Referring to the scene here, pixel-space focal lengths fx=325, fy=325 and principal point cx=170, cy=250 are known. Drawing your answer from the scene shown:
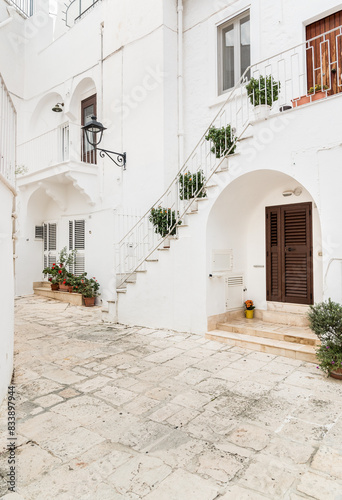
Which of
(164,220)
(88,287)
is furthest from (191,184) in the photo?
(88,287)

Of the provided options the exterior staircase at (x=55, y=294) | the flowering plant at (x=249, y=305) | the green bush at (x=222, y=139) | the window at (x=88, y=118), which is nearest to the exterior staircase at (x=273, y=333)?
the flowering plant at (x=249, y=305)

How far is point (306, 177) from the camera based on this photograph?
4.64 meters

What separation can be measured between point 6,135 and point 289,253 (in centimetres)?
495

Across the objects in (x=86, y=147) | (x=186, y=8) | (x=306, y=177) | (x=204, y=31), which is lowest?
(x=306, y=177)

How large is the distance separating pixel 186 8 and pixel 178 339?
7979 millimetres

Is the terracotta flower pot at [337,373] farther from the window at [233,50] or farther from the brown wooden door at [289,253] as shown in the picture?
the window at [233,50]

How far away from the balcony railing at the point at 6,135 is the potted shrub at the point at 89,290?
18.1 ft

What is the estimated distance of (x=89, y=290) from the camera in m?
9.44

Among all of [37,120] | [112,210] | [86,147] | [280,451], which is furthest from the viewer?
[37,120]

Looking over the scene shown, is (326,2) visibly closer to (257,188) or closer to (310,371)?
(257,188)

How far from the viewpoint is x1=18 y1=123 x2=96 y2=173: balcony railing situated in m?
9.86

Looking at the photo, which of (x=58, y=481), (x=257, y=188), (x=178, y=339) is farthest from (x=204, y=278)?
(x=58, y=481)

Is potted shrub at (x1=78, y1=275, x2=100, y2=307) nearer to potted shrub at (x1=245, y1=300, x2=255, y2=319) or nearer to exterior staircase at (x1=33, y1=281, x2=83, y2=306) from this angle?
exterior staircase at (x1=33, y1=281, x2=83, y2=306)

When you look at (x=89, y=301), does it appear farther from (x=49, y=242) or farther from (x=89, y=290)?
(x=49, y=242)
